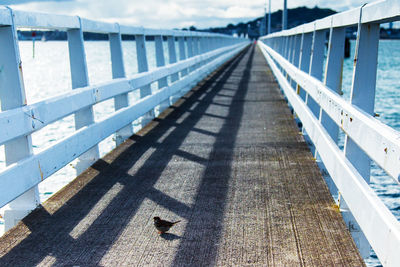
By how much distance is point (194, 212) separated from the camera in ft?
14.7

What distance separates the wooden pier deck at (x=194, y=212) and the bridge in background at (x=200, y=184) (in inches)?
0.5

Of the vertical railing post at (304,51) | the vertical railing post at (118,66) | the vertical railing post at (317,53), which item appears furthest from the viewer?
the vertical railing post at (304,51)

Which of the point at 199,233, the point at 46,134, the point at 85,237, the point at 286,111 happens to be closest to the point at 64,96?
the point at 85,237

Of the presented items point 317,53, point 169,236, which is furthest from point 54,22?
point 317,53

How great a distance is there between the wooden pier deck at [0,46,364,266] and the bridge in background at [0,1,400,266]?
0.04 ft

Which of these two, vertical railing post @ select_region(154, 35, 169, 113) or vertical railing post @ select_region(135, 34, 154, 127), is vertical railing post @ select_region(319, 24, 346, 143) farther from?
vertical railing post @ select_region(154, 35, 169, 113)

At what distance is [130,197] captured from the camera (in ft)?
16.2

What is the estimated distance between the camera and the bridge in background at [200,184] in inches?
139

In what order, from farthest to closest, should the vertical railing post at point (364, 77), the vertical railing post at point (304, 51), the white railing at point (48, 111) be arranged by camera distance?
the vertical railing post at point (304, 51) < the white railing at point (48, 111) < the vertical railing post at point (364, 77)

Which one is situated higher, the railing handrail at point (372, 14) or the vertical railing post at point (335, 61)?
the railing handrail at point (372, 14)

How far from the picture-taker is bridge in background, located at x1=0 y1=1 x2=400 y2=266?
11.6 ft

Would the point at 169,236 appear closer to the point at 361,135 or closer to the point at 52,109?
the point at 361,135

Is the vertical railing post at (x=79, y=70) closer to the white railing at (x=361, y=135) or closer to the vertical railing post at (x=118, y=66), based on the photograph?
the vertical railing post at (x=118, y=66)

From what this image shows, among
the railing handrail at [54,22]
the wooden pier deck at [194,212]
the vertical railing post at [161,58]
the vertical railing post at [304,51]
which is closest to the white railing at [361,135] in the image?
A: the wooden pier deck at [194,212]
